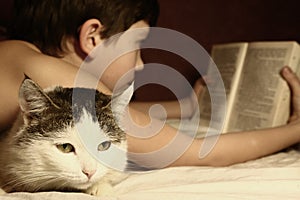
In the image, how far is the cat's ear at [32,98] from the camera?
66 cm

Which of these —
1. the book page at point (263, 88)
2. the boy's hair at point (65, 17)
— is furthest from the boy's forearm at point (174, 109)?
the boy's hair at point (65, 17)

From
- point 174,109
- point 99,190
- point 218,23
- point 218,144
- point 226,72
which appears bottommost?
point 99,190

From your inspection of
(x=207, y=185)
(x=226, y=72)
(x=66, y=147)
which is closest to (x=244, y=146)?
(x=207, y=185)

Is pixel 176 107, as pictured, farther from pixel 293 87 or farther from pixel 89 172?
pixel 89 172

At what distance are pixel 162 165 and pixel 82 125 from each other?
281mm

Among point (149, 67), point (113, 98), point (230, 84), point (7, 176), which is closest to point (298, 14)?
point (230, 84)

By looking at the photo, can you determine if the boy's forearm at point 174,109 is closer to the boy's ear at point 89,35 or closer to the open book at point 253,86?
the open book at point 253,86

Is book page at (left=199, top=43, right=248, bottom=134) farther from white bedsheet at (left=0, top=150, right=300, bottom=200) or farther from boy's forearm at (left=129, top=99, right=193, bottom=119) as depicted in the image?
white bedsheet at (left=0, top=150, right=300, bottom=200)

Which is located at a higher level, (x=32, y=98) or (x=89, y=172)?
(x=32, y=98)

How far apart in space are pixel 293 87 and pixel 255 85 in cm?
15

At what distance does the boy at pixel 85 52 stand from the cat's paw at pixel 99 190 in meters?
0.13

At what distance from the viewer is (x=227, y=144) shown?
989 millimetres

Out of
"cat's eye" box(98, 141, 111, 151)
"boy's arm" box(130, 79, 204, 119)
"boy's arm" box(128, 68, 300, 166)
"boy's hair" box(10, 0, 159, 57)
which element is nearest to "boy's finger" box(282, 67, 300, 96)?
"boy's arm" box(128, 68, 300, 166)

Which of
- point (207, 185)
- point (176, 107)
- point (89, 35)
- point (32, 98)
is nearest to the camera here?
point (32, 98)
